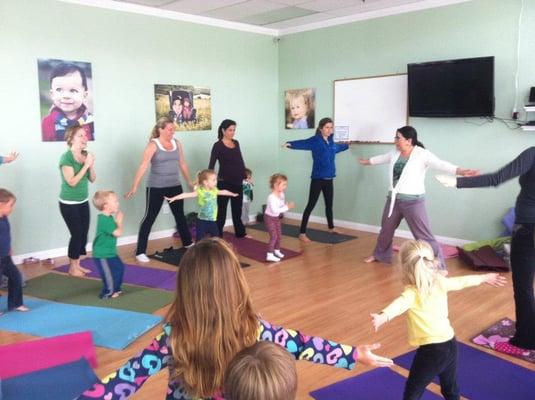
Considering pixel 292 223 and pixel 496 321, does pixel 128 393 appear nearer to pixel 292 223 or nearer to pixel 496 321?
pixel 496 321

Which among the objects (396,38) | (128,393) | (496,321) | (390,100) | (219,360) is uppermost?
(396,38)

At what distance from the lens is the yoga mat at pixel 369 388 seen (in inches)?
108

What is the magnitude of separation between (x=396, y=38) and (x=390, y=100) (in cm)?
74

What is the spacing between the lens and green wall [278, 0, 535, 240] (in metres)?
5.37

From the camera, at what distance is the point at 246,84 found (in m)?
7.34

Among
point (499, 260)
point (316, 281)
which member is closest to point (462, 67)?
point (499, 260)

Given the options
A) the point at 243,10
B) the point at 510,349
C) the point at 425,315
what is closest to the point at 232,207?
the point at 243,10

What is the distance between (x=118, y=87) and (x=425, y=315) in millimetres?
4744

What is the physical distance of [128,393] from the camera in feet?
4.88

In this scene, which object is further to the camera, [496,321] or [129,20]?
[129,20]

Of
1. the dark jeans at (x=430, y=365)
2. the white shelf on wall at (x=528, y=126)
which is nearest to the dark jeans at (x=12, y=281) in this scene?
the dark jeans at (x=430, y=365)

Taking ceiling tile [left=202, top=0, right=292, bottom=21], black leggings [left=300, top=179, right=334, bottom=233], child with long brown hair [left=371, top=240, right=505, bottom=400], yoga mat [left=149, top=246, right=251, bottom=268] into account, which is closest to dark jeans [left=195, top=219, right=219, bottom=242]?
yoga mat [left=149, top=246, right=251, bottom=268]

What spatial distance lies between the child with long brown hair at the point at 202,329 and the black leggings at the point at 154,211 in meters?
4.10

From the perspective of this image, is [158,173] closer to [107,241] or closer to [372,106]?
[107,241]
